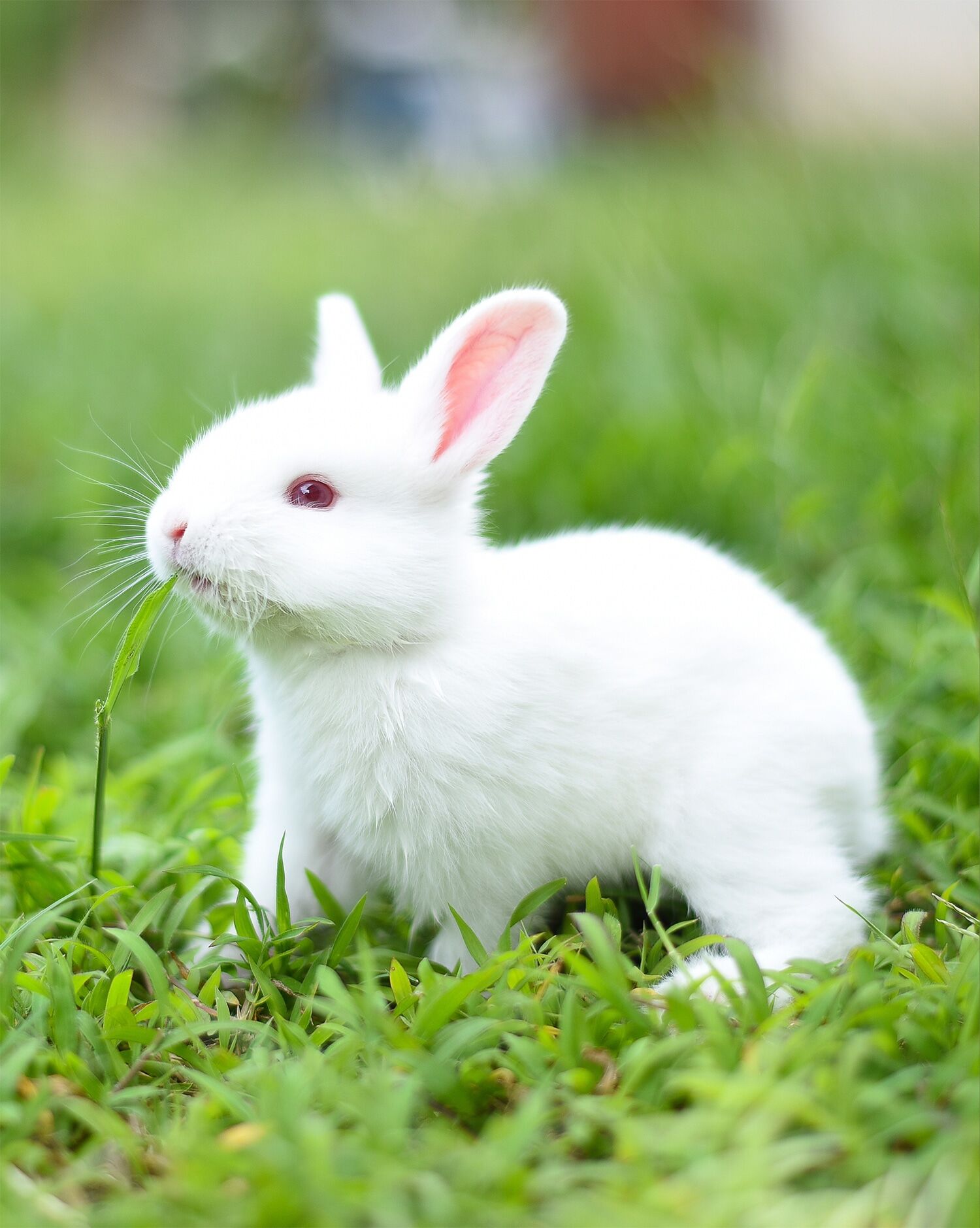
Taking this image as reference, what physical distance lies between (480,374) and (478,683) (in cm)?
60

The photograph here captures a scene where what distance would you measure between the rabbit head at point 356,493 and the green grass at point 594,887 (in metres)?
0.54

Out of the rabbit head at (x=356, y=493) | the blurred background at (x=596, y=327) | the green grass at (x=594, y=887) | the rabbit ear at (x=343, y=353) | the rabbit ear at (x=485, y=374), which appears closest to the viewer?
the green grass at (x=594, y=887)

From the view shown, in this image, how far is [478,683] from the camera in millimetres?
2160

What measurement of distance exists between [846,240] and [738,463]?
239 centimetres

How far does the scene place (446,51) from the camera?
22.8ft

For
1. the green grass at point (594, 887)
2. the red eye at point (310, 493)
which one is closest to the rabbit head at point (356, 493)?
the red eye at point (310, 493)

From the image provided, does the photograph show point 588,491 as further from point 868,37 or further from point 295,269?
point 868,37

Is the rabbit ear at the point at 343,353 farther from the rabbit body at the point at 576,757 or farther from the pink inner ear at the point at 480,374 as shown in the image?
the rabbit body at the point at 576,757

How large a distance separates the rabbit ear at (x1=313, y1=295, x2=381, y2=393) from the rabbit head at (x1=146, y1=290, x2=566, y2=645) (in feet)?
0.65

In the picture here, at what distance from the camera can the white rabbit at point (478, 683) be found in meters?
2.12

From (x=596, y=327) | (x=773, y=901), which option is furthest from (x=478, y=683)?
(x=596, y=327)

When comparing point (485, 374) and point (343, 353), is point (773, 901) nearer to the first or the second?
point (485, 374)

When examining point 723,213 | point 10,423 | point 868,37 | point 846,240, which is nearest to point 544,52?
point 868,37

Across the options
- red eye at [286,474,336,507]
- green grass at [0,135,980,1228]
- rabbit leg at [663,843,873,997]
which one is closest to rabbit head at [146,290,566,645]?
red eye at [286,474,336,507]
